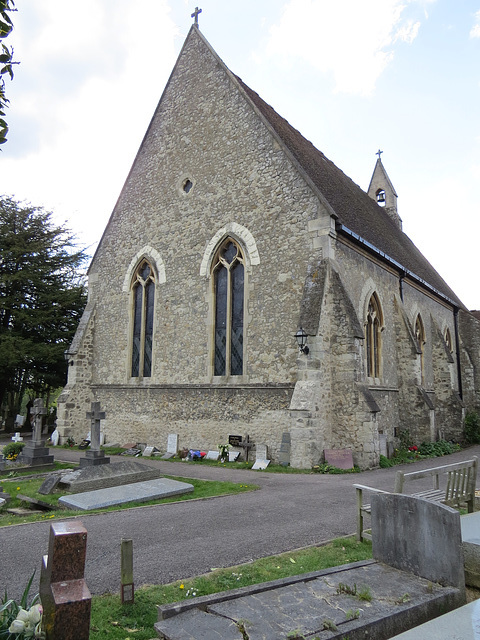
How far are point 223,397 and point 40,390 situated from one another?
15393mm

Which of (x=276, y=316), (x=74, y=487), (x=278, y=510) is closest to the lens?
(x=278, y=510)

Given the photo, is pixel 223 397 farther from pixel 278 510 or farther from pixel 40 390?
pixel 40 390

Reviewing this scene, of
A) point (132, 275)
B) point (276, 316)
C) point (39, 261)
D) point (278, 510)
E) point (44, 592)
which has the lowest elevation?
point (278, 510)

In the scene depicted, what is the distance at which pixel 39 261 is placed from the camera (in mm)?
24766

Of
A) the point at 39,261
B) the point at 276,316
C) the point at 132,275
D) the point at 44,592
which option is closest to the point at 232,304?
the point at 276,316

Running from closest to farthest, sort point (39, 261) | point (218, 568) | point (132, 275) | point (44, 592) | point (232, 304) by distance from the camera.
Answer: point (44, 592)
point (218, 568)
point (232, 304)
point (132, 275)
point (39, 261)

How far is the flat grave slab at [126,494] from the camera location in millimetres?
7724

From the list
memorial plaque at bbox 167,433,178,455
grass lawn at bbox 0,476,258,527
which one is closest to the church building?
memorial plaque at bbox 167,433,178,455

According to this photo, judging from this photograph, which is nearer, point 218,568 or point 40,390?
point 218,568

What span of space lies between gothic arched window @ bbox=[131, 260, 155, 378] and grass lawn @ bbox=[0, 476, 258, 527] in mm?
6669

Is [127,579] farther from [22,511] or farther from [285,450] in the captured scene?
[285,450]

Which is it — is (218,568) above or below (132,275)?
below

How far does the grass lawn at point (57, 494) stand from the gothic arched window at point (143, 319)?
6.67 m

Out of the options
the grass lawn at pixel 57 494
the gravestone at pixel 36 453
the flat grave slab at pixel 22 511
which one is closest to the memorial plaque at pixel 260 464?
the grass lawn at pixel 57 494
